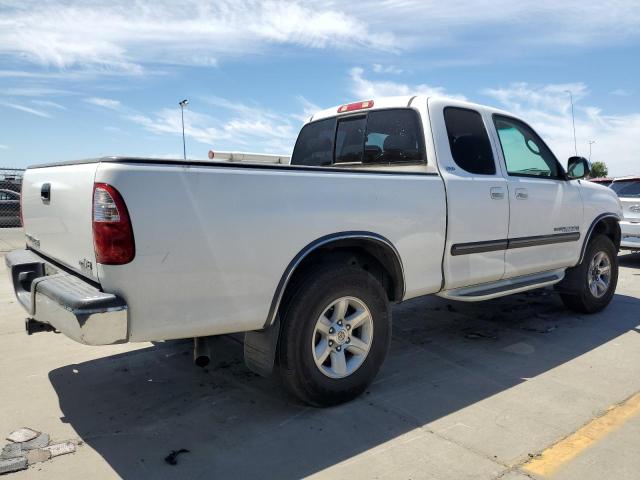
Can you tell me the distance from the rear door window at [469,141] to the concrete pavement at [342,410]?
63.3 inches

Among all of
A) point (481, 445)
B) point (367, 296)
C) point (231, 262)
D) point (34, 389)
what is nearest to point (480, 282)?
point (367, 296)

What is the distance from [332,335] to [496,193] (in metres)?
1.95

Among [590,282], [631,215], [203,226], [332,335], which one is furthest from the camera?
[631,215]

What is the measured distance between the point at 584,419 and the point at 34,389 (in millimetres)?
3663

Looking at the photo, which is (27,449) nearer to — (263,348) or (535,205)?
(263,348)

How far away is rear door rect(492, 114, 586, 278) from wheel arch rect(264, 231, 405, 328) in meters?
1.35

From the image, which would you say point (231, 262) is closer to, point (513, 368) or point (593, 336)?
point (513, 368)

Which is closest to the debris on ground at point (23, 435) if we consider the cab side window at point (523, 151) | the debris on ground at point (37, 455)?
the debris on ground at point (37, 455)

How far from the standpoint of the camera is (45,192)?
3.22m

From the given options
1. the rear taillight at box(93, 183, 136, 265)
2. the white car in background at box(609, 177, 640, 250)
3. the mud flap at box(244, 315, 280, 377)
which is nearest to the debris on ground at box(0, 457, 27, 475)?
the rear taillight at box(93, 183, 136, 265)

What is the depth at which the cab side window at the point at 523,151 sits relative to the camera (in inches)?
188

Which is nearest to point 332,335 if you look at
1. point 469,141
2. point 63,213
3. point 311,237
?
point 311,237

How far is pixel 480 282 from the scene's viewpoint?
4391 mm

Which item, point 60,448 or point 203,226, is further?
point 60,448
